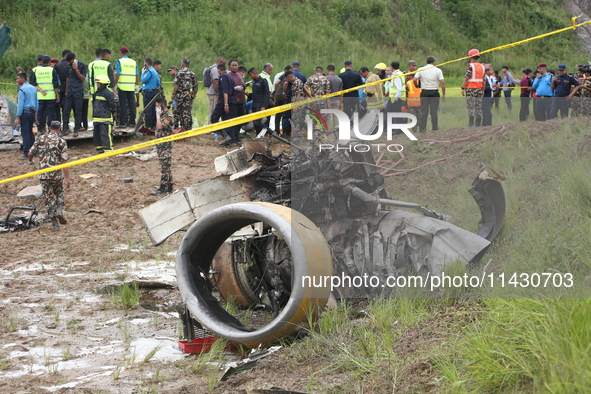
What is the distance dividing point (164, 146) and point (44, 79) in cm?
473

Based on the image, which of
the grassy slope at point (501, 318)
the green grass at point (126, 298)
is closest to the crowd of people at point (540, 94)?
the grassy slope at point (501, 318)

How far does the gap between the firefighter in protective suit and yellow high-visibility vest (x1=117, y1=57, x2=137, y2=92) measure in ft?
5.18

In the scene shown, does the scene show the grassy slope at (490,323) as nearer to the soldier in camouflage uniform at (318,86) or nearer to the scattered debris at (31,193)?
the soldier in camouflage uniform at (318,86)

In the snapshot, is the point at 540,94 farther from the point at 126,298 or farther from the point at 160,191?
the point at 126,298

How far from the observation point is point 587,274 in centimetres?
545

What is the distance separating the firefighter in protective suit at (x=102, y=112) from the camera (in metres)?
14.2

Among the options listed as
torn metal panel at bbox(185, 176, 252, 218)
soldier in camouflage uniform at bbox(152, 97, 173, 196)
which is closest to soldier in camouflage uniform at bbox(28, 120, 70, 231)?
soldier in camouflage uniform at bbox(152, 97, 173, 196)

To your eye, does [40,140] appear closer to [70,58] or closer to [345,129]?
[70,58]

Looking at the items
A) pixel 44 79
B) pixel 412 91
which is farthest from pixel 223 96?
pixel 412 91

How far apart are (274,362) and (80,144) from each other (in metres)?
12.6

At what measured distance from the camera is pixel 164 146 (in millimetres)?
12898

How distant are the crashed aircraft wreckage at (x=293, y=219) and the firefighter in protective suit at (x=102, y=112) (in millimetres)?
7968

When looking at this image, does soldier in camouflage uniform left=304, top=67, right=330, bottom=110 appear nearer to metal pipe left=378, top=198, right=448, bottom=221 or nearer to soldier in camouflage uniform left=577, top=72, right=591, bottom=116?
soldier in camouflage uniform left=577, top=72, right=591, bottom=116

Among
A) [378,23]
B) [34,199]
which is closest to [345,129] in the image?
[34,199]
